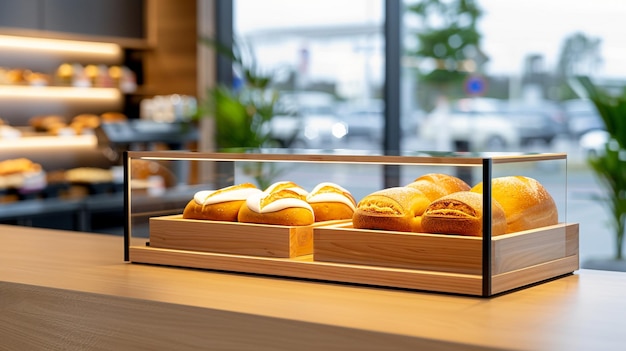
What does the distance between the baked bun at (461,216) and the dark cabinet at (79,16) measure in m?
4.69

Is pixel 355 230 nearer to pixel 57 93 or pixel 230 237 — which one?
pixel 230 237

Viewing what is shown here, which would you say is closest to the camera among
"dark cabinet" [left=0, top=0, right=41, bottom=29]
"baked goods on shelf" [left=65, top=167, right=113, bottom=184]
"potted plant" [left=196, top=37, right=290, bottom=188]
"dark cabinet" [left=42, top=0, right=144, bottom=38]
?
"dark cabinet" [left=0, top=0, right=41, bottom=29]

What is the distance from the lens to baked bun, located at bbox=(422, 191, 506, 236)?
1484 mm

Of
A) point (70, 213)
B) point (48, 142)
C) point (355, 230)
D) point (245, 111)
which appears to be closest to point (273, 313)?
point (355, 230)

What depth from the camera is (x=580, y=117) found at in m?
5.20

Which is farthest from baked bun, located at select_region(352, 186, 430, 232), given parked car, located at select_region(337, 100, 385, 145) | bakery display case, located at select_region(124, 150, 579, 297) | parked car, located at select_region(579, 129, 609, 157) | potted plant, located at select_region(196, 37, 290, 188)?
parked car, located at select_region(337, 100, 385, 145)

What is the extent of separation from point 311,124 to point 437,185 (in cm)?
458

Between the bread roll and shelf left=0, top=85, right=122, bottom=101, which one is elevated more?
shelf left=0, top=85, right=122, bottom=101

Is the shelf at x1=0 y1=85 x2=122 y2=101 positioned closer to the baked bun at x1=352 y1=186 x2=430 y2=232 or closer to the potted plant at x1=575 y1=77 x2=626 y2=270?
the potted plant at x1=575 y1=77 x2=626 y2=270

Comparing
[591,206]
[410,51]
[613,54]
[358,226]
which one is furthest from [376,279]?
[410,51]

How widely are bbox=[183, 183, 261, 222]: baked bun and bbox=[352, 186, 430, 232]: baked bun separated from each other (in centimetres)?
29

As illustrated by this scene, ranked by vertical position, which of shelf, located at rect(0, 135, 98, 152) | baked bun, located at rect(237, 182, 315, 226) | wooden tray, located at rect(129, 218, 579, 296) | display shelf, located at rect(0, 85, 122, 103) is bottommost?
wooden tray, located at rect(129, 218, 579, 296)

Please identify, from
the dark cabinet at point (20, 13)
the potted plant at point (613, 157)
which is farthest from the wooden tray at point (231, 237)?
the dark cabinet at point (20, 13)

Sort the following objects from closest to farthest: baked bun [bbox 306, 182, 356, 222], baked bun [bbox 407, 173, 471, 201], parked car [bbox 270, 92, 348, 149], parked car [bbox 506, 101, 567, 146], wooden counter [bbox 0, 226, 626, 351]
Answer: wooden counter [bbox 0, 226, 626, 351] → baked bun [bbox 407, 173, 471, 201] → baked bun [bbox 306, 182, 356, 222] → parked car [bbox 506, 101, 567, 146] → parked car [bbox 270, 92, 348, 149]
